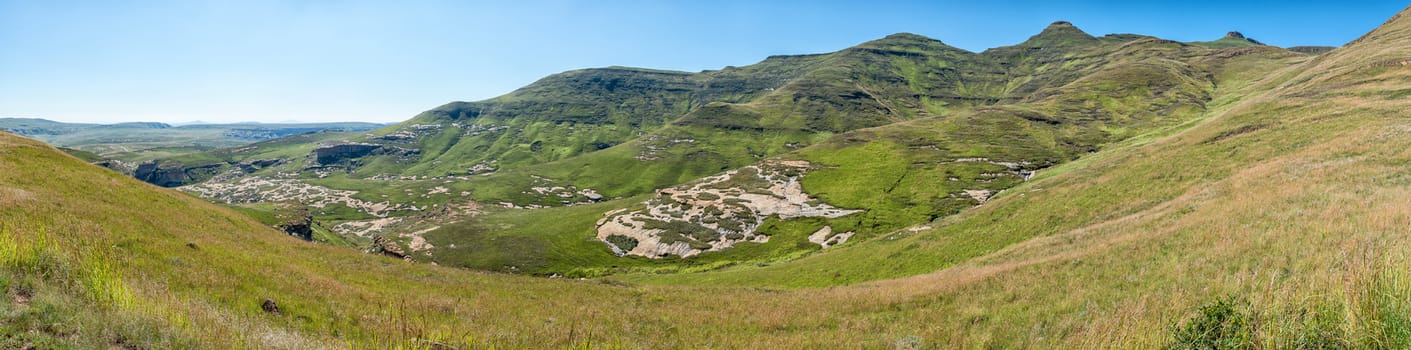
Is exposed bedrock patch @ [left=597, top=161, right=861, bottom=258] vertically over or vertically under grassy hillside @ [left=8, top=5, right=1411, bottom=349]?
under

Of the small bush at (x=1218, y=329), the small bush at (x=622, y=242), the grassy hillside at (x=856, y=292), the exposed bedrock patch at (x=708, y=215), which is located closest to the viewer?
the small bush at (x=1218, y=329)

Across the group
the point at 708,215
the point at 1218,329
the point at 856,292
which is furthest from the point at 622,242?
the point at 1218,329

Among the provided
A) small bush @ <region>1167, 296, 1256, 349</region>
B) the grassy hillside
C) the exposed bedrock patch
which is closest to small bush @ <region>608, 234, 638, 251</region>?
the exposed bedrock patch

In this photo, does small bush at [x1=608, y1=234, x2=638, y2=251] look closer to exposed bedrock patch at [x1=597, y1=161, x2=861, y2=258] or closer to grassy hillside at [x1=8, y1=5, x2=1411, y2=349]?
exposed bedrock patch at [x1=597, y1=161, x2=861, y2=258]

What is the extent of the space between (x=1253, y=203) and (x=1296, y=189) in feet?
8.66

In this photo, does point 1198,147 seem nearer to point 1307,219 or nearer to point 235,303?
point 1307,219

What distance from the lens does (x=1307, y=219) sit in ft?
51.7

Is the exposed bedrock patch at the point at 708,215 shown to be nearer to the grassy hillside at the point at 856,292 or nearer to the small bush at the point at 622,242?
the small bush at the point at 622,242

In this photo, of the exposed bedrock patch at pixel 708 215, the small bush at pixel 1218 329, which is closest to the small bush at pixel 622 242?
the exposed bedrock patch at pixel 708 215

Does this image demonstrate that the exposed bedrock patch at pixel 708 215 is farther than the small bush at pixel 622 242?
No

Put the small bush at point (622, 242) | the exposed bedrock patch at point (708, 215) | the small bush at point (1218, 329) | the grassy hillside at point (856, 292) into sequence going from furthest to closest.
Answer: the small bush at point (622, 242) → the exposed bedrock patch at point (708, 215) → the grassy hillside at point (856, 292) → the small bush at point (1218, 329)

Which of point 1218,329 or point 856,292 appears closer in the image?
point 1218,329

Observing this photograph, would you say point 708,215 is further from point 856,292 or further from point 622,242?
point 856,292

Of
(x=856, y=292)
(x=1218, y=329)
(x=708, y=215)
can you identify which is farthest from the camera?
(x=708, y=215)
